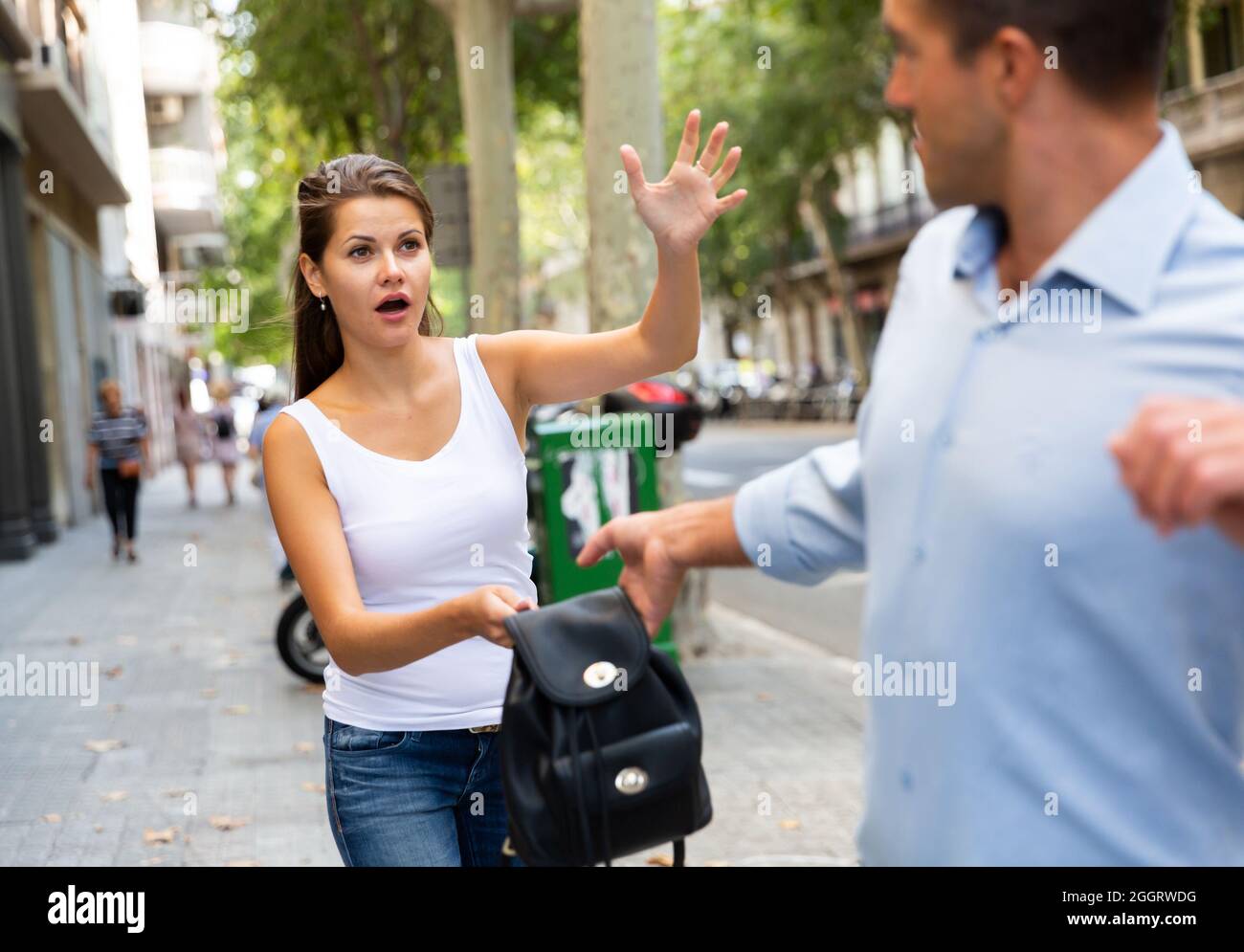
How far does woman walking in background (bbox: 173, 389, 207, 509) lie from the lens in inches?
1006

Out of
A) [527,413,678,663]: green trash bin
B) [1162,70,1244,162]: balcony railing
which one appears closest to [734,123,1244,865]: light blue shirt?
[527,413,678,663]: green trash bin

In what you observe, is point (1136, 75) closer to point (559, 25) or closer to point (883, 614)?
point (883, 614)

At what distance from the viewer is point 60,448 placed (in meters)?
21.6

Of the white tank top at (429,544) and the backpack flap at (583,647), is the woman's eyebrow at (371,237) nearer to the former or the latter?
the white tank top at (429,544)

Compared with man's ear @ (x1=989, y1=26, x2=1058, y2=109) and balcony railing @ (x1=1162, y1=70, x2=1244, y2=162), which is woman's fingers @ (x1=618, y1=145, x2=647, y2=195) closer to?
man's ear @ (x1=989, y1=26, x2=1058, y2=109)

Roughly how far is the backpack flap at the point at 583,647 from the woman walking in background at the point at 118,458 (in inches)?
588

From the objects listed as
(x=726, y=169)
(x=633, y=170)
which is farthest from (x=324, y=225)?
(x=726, y=169)

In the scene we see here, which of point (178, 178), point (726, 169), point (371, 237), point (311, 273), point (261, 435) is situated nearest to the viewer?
point (726, 169)

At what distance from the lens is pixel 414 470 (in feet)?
8.70

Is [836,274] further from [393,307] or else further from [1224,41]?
[393,307]

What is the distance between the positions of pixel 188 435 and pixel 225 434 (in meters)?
0.59

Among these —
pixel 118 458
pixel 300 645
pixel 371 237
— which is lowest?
pixel 300 645

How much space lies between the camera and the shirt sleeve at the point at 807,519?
5.79 feet

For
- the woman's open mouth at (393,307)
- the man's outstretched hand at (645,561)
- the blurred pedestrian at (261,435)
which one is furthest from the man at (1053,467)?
the blurred pedestrian at (261,435)
